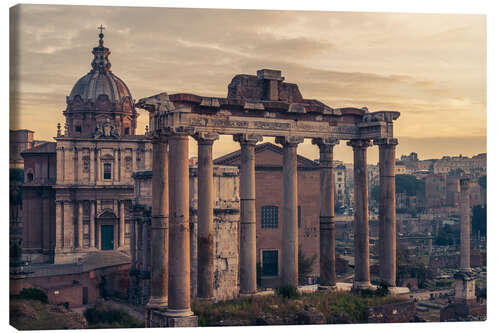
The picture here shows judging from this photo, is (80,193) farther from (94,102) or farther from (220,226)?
(220,226)

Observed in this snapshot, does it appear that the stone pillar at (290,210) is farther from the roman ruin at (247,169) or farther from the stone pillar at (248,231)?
the stone pillar at (248,231)

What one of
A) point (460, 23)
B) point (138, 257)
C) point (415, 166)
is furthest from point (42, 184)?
point (415, 166)

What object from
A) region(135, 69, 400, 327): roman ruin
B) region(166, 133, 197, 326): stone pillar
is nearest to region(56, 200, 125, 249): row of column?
region(135, 69, 400, 327): roman ruin

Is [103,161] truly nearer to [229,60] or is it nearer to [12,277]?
[229,60]

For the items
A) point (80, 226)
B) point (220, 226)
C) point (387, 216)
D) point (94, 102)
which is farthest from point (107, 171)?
point (387, 216)

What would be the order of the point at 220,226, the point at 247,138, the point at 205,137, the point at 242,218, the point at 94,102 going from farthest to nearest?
the point at 94,102, the point at 220,226, the point at 242,218, the point at 247,138, the point at 205,137

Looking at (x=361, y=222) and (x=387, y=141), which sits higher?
(x=387, y=141)

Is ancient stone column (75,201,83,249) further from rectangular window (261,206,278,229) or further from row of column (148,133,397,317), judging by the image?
row of column (148,133,397,317)
